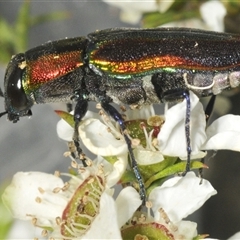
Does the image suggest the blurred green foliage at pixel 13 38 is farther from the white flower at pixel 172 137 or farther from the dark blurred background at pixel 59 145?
the white flower at pixel 172 137

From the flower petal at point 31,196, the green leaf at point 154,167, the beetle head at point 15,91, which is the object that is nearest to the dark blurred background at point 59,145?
the beetle head at point 15,91

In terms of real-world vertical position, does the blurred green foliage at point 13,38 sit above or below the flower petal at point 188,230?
above

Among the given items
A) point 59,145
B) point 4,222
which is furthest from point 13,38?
point 4,222

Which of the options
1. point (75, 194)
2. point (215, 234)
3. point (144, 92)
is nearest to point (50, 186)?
point (75, 194)

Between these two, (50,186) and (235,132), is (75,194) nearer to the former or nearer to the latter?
(50,186)

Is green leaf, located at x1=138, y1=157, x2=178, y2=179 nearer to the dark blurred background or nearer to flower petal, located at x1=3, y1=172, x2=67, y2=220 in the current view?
flower petal, located at x1=3, y1=172, x2=67, y2=220

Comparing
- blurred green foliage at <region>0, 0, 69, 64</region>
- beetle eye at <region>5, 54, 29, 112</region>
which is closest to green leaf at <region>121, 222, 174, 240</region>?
beetle eye at <region>5, 54, 29, 112</region>

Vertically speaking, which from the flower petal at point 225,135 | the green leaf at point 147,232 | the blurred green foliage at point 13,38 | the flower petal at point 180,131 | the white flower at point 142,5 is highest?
the blurred green foliage at point 13,38
